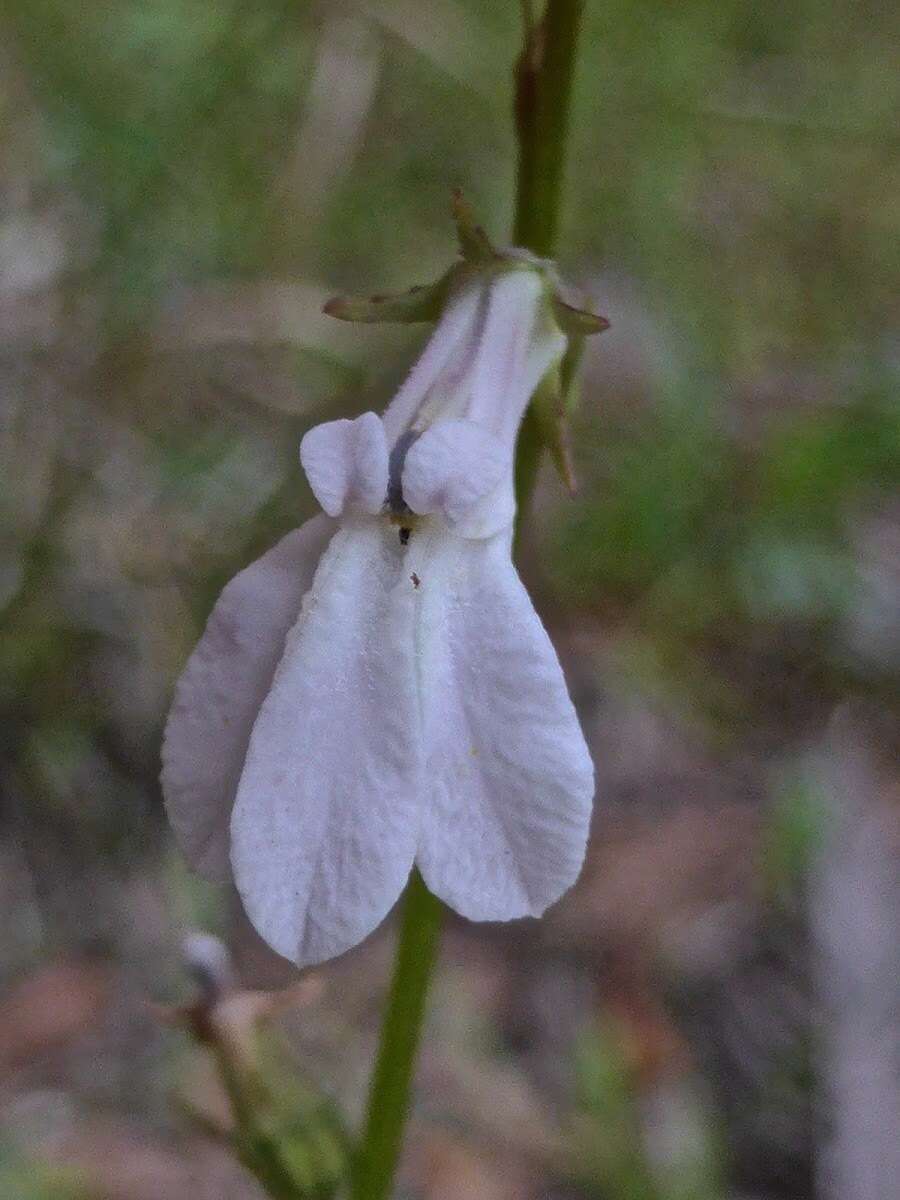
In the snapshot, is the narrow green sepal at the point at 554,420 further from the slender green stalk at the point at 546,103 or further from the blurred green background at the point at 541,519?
the blurred green background at the point at 541,519

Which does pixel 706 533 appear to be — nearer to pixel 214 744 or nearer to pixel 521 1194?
pixel 521 1194

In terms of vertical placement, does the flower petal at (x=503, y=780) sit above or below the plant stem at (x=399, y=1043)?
above

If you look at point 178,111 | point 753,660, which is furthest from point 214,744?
point 178,111

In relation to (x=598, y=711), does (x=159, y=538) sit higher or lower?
higher

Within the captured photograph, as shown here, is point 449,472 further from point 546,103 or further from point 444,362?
point 546,103

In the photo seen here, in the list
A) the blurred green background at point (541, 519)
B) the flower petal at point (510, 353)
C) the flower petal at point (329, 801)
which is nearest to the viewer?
the flower petal at point (329, 801)

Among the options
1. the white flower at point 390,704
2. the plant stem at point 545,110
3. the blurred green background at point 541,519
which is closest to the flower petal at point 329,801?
the white flower at point 390,704

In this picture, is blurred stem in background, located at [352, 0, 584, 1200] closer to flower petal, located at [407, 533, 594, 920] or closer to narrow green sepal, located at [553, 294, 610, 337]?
narrow green sepal, located at [553, 294, 610, 337]
